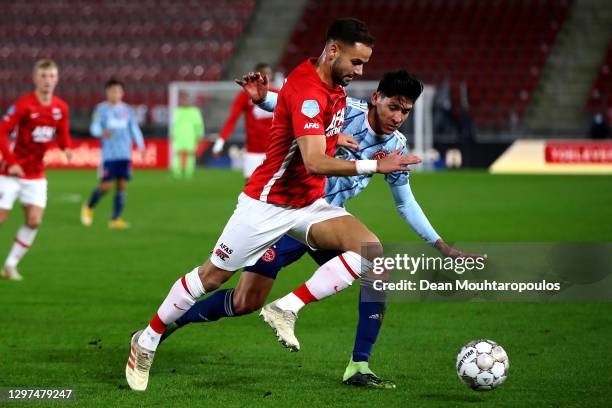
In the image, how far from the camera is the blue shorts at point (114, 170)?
15.7m

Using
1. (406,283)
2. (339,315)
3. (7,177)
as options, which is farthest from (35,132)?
(406,283)

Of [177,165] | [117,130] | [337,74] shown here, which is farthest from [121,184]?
[177,165]

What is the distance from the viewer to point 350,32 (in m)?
5.32

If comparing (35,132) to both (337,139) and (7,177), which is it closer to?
(7,177)

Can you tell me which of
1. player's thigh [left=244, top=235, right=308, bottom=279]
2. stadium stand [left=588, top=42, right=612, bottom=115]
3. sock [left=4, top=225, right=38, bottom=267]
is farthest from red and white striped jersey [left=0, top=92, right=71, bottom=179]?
stadium stand [left=588, top=42, right=612, bottom=115]

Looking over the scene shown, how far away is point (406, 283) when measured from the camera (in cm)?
624

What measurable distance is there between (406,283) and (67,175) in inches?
897

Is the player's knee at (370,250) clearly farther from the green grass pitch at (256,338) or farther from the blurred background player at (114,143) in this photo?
the blurred background player at (114,143)

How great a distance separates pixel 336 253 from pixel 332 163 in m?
1.06

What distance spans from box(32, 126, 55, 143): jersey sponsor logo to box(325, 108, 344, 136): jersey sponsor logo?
204 inches

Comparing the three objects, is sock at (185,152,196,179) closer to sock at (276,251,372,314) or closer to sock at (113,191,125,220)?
sock at (113,191,125,220)

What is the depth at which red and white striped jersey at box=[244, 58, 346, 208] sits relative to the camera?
17.3 ft

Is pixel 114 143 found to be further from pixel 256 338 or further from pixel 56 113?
pixel 256 338

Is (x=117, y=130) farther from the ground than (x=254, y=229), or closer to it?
farther from the ground
